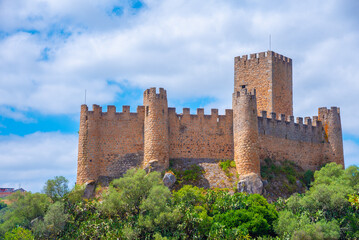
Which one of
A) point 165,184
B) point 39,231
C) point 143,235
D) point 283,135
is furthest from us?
point 283,135

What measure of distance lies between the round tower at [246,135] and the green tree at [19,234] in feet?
64.2

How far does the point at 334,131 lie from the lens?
58.1m

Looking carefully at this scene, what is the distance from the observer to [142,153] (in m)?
51.4

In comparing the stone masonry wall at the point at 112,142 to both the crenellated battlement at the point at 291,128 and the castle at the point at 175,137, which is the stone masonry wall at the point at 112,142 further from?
the crenellated battlement at the point at 291,128

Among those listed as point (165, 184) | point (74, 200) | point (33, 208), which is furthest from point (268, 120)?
point (33, 208)

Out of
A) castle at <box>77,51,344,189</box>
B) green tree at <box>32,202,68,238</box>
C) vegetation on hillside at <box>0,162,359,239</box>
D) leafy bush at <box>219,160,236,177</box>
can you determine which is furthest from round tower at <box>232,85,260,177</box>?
green tree at <box>32,202,68,238</box>

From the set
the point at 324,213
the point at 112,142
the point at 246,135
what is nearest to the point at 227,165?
the point at 246,135

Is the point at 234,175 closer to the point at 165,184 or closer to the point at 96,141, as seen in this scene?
the point at 165,184

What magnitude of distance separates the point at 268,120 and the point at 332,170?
8074 millimetres

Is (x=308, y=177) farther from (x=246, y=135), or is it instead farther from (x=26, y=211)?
(x=26, y=211)

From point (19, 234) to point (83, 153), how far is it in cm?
1013

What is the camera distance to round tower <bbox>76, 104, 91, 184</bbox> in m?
50.8

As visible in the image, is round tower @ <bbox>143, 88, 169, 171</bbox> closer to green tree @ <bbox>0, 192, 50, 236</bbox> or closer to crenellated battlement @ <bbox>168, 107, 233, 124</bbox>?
crenellated battlement @ <bbox>168, 107, 233, 124</bbox>

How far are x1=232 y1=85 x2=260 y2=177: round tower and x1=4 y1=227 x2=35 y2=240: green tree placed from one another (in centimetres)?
1957
